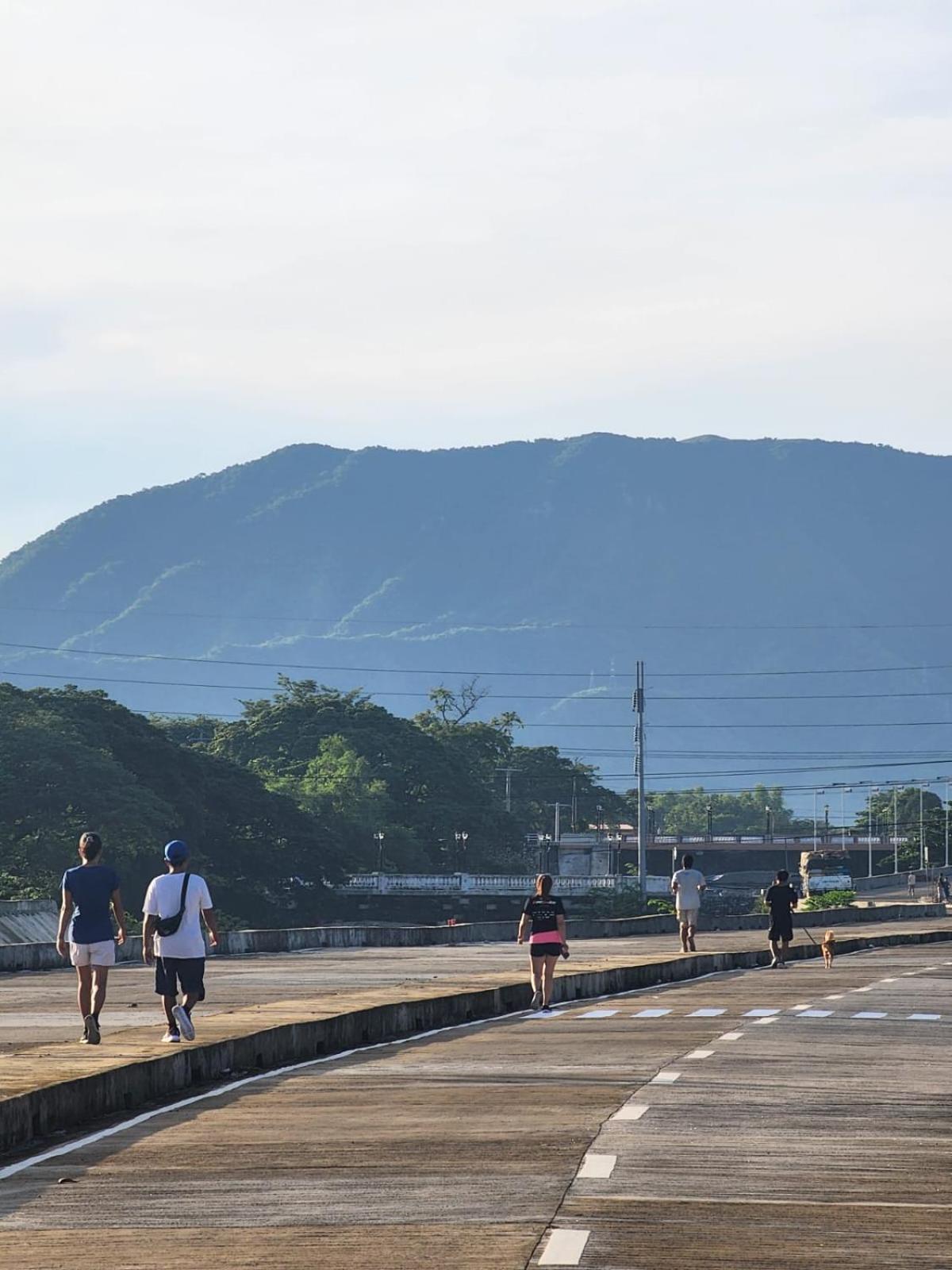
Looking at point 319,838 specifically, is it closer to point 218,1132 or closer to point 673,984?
point 673,984

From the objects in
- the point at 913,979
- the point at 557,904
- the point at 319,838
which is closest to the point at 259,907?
the point at 319,838

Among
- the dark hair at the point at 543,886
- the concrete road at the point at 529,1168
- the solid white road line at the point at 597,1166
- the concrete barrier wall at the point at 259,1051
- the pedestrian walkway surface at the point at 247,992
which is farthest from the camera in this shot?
the dark hair at the point at 543,886

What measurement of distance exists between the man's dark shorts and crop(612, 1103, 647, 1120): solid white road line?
4.96 meters

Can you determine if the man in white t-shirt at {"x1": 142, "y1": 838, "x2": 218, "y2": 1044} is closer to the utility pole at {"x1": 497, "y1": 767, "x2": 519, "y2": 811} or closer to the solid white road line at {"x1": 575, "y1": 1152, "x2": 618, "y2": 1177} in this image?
the solid white road line at {"x1": 575, "y1": 1152, "x2": 618, "y2": 1177}

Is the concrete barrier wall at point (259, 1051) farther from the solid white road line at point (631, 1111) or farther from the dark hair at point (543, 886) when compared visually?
the solid white road line at point (631, 1111)

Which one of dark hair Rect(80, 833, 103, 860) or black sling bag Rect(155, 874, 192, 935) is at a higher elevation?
dark hair Rect(80, 833, 103, 860)

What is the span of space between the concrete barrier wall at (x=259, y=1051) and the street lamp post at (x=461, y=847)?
115 metres

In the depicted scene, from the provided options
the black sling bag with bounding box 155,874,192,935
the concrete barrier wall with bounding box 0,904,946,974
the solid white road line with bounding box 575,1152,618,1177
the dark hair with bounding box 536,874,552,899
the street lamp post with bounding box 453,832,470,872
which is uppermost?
the street lamp post with bounding box 453,832,470,872

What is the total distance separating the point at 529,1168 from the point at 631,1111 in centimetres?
298

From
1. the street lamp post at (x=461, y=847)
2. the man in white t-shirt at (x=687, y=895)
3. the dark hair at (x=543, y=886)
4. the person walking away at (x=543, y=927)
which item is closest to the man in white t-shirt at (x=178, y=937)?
the dark hair at (x=543, y=886)

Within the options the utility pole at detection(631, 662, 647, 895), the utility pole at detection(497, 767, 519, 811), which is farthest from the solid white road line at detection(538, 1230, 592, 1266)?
the utility pole at detection(497, 767, 519, 811)

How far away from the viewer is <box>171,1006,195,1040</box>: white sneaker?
1892 centimetres

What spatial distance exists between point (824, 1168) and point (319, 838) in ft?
351

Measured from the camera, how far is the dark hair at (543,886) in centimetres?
2633
